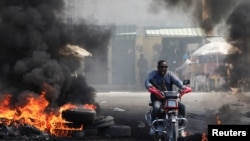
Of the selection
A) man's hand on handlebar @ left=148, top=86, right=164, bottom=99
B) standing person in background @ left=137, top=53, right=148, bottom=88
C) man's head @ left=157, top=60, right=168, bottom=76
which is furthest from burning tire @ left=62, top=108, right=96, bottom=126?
standing person in background @ left=137, top=53, right=148, bottom=88

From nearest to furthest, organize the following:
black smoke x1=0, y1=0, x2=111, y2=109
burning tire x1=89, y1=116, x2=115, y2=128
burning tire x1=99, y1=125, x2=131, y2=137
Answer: burning tire x1=99, y1=125, x2=131, y2=137
burning tire x1=89, y1=116, x2=115, y2=128
black smoke x1=0, y1=0, x2=111, y2=109

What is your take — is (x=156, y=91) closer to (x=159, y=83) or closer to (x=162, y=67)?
(x=159, y=83)

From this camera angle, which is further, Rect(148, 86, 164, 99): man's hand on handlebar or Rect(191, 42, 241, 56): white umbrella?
Rect(191, 42, 241, 56): white umbrella

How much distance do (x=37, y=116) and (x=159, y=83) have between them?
6374mm

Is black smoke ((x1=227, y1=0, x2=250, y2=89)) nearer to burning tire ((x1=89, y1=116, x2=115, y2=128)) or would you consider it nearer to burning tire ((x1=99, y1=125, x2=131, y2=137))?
burning tire ((x1=89, y1=116, x2=115, y2=128))

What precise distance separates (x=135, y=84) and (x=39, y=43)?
37136 mm

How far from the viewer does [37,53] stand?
16.6m

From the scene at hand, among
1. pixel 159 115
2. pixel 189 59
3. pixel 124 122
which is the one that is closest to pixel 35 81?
pixel 124 122

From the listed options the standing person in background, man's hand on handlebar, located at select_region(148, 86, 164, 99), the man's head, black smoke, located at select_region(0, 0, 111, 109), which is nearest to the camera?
man's hand on handlebar, located at select_region(148, 86, 164, 99)

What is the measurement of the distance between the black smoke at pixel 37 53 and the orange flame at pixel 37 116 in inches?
19.7

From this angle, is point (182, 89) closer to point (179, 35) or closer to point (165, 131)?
point (165, 131)

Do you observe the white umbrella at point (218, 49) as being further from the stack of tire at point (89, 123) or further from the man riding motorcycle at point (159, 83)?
the man riding motorcycle at point (159, 83)

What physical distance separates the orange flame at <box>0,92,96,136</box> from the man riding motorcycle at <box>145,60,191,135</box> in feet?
17.2

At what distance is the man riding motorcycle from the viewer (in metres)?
9.28
